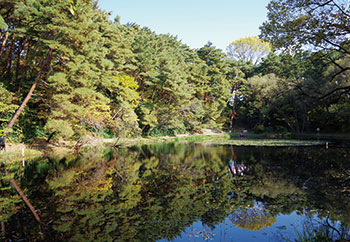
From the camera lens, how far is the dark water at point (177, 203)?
17.5ft

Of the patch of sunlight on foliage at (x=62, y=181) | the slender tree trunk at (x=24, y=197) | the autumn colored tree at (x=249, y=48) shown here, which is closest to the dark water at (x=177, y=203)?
the patch of sunlight on foliage at (x=62, y=181)

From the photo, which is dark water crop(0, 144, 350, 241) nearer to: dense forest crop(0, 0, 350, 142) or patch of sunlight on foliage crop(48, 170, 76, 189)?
patch of sunlight on foliage crop(48, 170, 76, 189)

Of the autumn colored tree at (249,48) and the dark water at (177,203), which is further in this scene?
the autumn colored tree at (249,48)

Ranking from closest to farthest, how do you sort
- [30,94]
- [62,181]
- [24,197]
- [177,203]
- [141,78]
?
[177,203] < [24,197] < [62,181] < [30,94] < [141,78]

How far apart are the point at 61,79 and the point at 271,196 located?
13768mm

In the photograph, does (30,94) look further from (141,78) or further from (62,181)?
(141,78)

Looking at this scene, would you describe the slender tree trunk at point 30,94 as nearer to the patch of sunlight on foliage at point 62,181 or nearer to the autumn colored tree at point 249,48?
the patch of sunlight on foliage at point 62,181

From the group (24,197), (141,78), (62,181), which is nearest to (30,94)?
(62,181)

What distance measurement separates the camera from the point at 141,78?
31.5 m

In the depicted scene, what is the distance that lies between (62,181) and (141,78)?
2315cm

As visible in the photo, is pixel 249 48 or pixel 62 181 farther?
pixel 249 48

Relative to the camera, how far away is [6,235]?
16.9 feet

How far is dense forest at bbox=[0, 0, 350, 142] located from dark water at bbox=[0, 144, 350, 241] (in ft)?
11.4

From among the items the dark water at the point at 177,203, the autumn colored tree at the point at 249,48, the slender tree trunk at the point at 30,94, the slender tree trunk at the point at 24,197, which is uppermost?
the autumn colored tree at the point at 249,48
